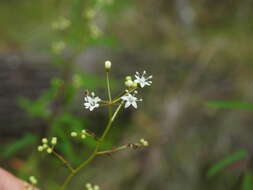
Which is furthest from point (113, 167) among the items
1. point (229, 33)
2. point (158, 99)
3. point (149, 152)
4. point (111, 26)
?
point (229, 33)

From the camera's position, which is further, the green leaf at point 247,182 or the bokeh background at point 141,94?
the bokeh background at point 141,94

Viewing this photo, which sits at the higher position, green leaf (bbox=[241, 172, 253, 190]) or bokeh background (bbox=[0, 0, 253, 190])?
bokeh background (bbox=[0, 0, 253, 190])

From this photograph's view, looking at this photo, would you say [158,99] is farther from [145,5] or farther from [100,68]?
[145,5]

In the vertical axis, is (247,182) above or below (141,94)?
below

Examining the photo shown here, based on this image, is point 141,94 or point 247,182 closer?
point 247,182

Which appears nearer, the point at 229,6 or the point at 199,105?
the point at 199,105

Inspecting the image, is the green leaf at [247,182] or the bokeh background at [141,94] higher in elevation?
the bokeh background at [141,94]

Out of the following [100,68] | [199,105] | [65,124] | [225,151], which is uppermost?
[100,68]

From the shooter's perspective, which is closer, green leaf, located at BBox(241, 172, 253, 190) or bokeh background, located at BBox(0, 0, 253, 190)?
green leaf, located at BBox(241, 172, 253, 190)
